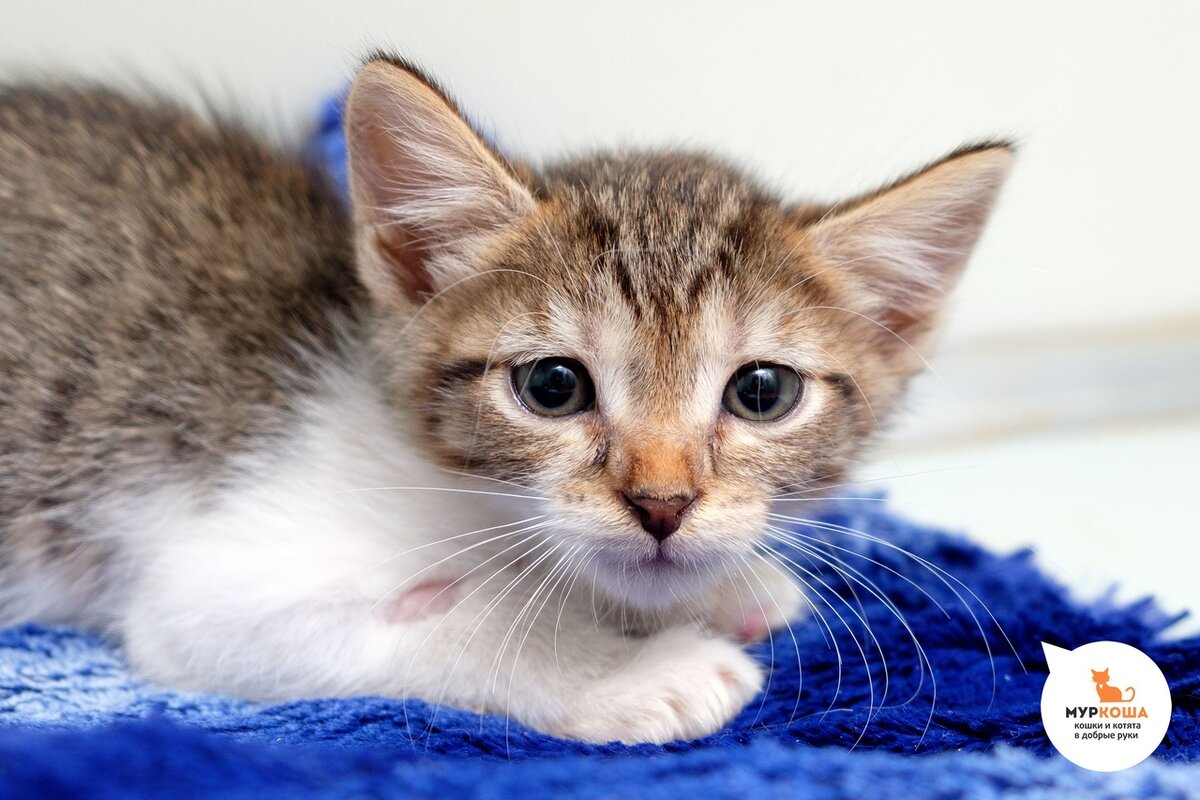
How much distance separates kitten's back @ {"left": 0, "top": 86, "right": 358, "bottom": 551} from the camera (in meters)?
1.56

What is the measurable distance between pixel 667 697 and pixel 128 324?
98cm

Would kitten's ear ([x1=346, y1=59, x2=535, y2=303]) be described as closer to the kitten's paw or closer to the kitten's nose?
the kitten's nose

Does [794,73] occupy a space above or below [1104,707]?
above

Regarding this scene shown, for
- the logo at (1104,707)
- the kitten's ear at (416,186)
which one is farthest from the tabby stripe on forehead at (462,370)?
the logo at (1104,707)

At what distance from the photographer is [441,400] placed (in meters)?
1.40

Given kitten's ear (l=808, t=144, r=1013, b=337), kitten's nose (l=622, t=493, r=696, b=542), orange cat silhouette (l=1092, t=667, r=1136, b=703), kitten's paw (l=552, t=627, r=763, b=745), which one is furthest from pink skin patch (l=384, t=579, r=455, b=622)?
orange cat silhouette (l=1092, t=667, r=1136, b=703)

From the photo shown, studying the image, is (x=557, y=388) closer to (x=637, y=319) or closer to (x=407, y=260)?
(x=637, y=319)

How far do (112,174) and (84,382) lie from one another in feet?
1.17

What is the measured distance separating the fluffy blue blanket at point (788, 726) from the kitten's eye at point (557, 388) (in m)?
0.40

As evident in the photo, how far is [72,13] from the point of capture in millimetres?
2256

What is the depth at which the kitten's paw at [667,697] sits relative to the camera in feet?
4.19

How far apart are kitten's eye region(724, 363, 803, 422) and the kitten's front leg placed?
0.33 metres

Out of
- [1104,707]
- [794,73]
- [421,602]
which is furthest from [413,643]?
[794,73]

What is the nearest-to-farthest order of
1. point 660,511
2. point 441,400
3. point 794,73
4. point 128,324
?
point 660,511 < point 441,400 < point 128,324 < point 794,73
